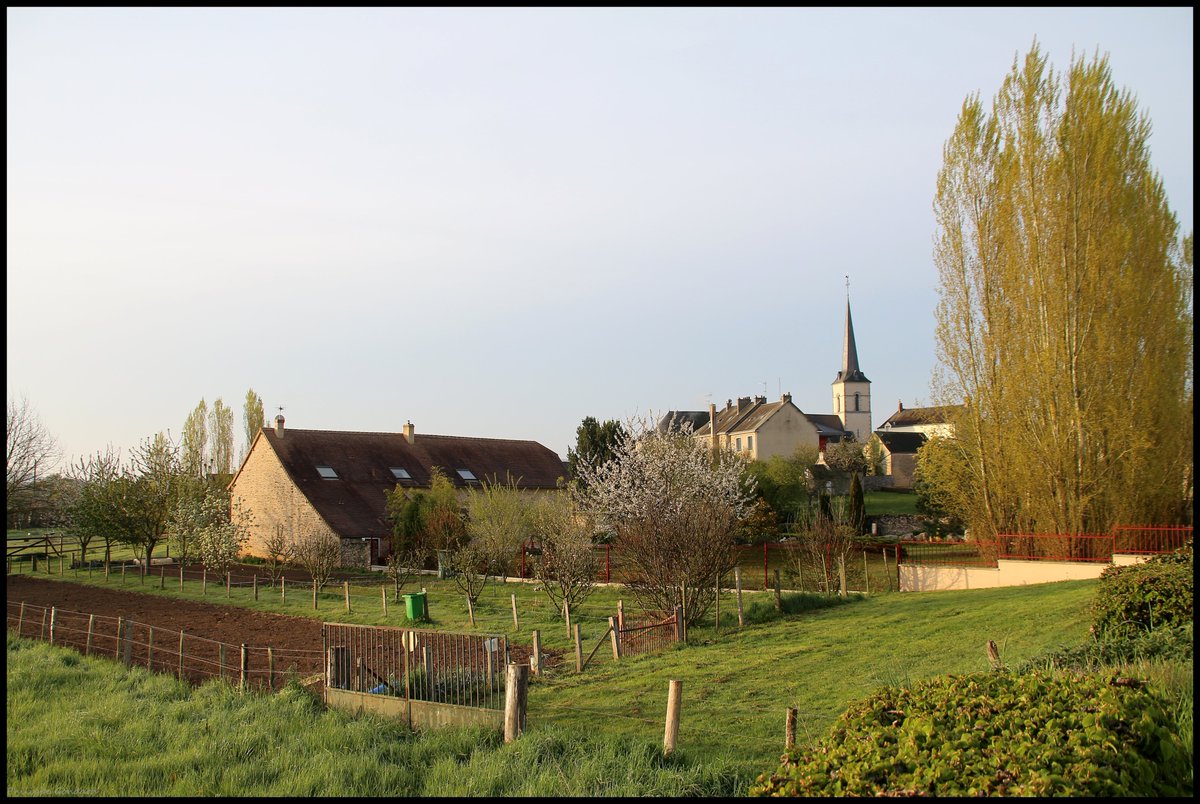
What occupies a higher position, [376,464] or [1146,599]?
[376,464]

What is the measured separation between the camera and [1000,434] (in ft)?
73.3

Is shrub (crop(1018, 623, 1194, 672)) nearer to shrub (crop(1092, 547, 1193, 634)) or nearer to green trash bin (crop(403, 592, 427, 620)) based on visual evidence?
shrub (crop(1092, 547, 1193, 634))

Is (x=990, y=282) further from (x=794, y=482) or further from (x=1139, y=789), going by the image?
(x=794, y=482)

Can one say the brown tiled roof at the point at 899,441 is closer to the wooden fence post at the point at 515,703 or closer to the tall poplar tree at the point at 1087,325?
the tall poplar tree at the point at 1087,325

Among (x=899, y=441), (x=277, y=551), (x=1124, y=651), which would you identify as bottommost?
(x=277, y=551)

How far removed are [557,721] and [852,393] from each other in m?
87.6

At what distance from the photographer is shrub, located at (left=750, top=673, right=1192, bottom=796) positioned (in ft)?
13.9

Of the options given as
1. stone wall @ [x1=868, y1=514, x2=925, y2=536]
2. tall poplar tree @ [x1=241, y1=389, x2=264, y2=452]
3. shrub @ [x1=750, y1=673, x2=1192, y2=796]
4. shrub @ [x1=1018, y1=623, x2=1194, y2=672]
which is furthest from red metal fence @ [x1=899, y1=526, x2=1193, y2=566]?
tall poplar tree @ [x1=241, y1=389, x2=264, y2=452]

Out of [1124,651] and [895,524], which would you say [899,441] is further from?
[1124,651]

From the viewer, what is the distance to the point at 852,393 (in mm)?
92938

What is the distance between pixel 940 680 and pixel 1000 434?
61.9 feet

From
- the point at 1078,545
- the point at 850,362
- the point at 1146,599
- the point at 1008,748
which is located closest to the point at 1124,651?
the point at 1146,599

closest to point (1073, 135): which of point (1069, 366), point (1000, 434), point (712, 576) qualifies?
point (1069, 366)

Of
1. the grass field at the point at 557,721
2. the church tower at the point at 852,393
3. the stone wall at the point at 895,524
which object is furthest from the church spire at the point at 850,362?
the grass field at the point at 557,721
